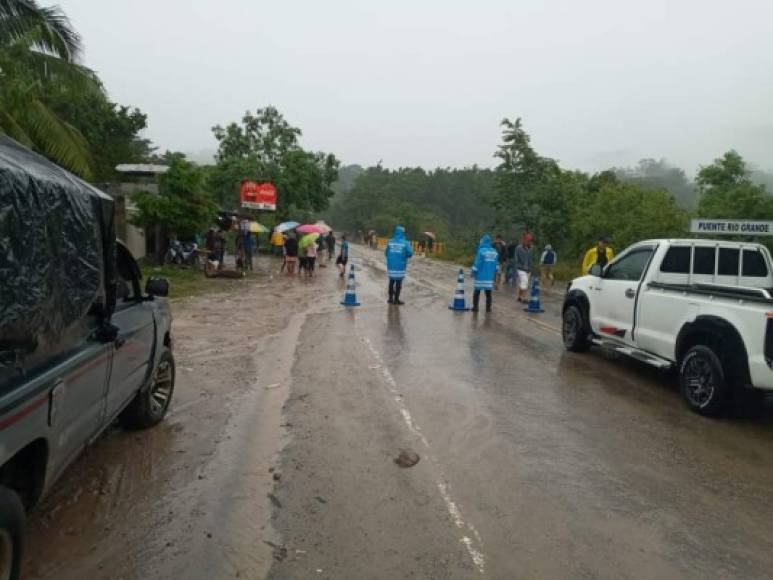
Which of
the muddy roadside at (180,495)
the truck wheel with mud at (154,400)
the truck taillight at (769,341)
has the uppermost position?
the truck taillight at (769,341)

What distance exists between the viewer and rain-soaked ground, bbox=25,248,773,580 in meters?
3.66

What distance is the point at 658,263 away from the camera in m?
8.20

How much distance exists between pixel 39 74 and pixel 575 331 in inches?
488

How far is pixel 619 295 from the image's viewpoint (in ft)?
28.6

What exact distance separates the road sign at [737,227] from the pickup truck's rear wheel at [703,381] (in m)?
2.22

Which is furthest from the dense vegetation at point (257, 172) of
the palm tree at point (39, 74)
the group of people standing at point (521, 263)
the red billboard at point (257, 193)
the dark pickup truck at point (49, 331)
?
the dark pickup truck at point (49, 331)

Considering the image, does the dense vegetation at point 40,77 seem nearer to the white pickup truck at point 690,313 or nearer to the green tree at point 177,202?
the green tree at point 177,202

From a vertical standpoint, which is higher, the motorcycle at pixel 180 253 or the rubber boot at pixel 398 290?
the motorcycle at pixel 180 253

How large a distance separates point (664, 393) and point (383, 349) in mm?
4004

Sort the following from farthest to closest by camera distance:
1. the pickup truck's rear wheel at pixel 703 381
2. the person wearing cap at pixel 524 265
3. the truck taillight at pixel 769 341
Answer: the person wearing cap at pixel 524 265 < the pickup truck's rear wheel at pixel 703 381 < the truck taillight at pixel 769 341

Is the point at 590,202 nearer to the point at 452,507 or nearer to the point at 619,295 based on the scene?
the point at 619,295

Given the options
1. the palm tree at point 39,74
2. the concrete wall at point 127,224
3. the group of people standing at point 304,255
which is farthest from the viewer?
the group of people standing at point 304,255

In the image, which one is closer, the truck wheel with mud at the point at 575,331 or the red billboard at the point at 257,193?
the truck wheel with mud at the point at 575,331

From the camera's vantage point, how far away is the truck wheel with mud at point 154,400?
5.53m
